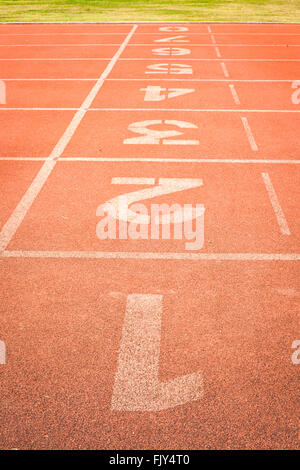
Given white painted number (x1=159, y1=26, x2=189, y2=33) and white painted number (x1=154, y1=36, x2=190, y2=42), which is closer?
white painted number (x1=154, y1=36, x2=190, y2=42)

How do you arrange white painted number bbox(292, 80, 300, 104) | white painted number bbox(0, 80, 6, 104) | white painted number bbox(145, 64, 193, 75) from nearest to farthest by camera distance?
white painted number bbox(292, 80, 300, 104), white painted number bbox(0, 80, 6, 104), white painted number bbox(145, 64, 193, 75)

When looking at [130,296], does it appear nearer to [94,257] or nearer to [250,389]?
[94,257]

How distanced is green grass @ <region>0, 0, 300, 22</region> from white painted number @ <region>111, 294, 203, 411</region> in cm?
2507

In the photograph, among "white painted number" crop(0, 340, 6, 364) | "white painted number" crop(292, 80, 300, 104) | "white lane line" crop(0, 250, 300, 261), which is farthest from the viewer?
"white painted number" crop(292, 80, 300, 104)

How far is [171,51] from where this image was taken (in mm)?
18875

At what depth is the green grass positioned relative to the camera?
2745 cm

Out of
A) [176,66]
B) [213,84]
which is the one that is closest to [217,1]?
[176,66]

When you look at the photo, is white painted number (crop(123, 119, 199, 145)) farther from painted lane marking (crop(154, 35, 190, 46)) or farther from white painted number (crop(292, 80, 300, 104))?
painted lane marking (crop(154, 35, 190, 46))

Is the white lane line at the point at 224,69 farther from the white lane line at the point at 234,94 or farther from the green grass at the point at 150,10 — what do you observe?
the green grass at the point at 150,10

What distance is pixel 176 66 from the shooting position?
1638cm

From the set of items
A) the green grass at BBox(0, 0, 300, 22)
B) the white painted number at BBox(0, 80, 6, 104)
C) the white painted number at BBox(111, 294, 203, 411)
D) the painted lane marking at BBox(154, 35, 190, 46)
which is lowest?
the white painted number at BBox(111, 294, 203, 411)

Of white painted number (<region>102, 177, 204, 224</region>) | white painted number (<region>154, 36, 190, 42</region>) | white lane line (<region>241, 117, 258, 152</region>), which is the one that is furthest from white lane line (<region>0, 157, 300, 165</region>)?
white painted number (<region>154, 36, 190, 42</region>)

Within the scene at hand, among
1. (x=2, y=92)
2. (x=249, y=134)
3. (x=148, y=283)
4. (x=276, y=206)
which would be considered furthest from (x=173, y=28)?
(x=148, y=283)
